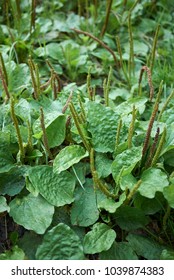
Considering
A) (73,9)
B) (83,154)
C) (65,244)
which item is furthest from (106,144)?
(73,9)

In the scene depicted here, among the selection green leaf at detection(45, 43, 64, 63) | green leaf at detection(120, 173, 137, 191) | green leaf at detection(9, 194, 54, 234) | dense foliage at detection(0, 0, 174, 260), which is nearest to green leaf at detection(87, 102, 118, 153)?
dense foliage at detection(0, 0, 174, 260)

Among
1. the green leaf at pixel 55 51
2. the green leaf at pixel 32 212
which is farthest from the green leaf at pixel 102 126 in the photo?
the green leaf at pixel 55 51

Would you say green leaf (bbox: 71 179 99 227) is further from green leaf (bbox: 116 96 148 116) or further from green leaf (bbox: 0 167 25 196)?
green leaf (bbox: 116 96 148 116)

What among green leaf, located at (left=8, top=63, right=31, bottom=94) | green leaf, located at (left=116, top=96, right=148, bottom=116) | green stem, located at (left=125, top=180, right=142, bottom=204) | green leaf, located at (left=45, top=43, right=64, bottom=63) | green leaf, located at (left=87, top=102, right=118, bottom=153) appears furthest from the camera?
green leaf, located at (left=45, top=43, right=64, bottom=63)

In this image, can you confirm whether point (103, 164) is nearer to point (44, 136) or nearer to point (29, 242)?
point (44, 136)

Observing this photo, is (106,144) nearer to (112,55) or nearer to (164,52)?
(112,55)

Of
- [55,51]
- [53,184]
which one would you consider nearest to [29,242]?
[53,184]
